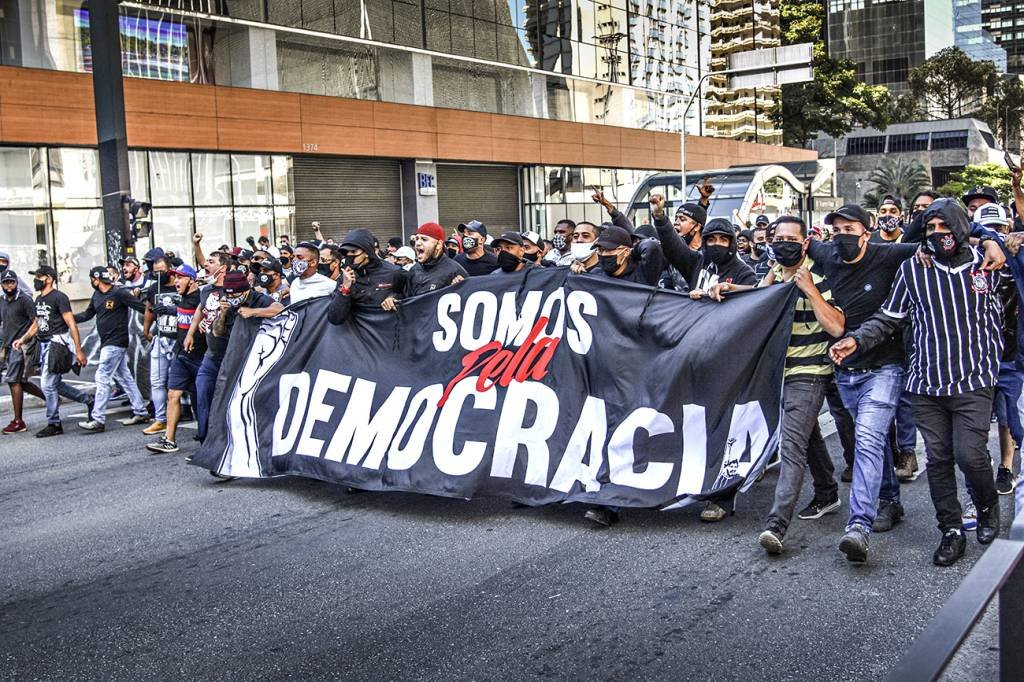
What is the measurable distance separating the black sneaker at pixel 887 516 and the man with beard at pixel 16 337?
885 centimetres

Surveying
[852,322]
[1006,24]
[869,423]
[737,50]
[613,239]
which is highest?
[1006,24]

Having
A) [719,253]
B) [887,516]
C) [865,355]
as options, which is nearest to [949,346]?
[865,355]

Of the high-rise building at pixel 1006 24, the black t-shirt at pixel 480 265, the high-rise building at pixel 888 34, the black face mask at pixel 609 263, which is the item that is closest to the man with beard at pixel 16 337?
the black t-shirt at pixel 480 265

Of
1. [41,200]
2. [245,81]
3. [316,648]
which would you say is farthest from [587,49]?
[316,648]

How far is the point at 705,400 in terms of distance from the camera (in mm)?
6457

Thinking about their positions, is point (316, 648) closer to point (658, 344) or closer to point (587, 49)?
point (658, 344)

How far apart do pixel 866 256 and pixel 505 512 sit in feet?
9.07

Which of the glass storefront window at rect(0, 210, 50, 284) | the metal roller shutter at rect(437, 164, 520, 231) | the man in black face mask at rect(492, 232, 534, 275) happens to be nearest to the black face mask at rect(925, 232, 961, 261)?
the man in black face mask at rect(492, 232, 534, 275)

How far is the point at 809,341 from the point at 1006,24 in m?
220

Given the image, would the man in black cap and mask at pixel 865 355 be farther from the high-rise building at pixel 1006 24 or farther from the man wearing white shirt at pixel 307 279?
the high-rise building at pixel 1006 24

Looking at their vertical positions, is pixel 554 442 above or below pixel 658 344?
below

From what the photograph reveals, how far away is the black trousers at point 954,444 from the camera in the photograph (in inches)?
217

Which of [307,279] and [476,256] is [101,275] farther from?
[476,256]

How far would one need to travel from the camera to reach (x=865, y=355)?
580cm
